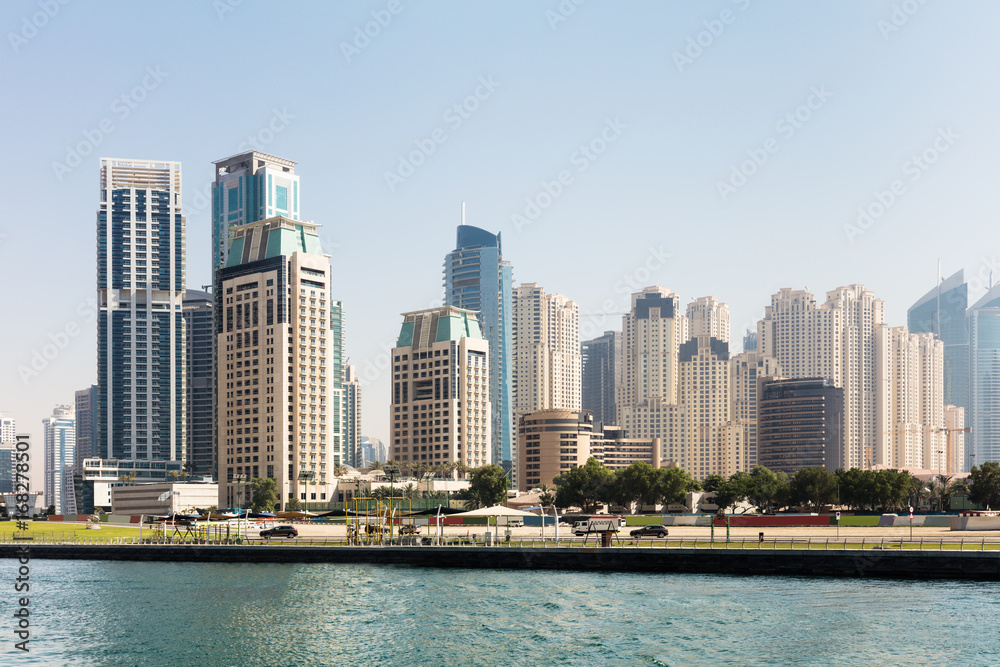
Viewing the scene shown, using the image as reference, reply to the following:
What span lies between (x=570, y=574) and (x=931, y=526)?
64.2 meters

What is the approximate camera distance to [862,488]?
598ft

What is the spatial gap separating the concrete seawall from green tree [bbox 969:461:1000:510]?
10272 cm

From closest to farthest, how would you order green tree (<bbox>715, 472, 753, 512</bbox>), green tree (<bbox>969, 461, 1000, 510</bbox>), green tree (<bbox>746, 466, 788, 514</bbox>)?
1. green tree (<bbox>969, 461, 1000, 510</bbox>)
2. green tree (<bbox>715, 472, 753, 512</bbox>)
3. green tree (<bbox>746, 466, 788, 514</bbox>)

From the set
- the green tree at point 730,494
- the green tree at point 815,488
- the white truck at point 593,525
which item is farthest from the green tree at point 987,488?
the white truck at point 593,525

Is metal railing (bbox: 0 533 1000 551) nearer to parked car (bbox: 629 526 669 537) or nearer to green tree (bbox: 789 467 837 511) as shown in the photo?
parked car (bbox: 629 526 669 537)

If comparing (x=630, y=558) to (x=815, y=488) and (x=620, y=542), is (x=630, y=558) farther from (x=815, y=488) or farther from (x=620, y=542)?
(x=815, y=488)

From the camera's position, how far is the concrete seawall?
84000mm

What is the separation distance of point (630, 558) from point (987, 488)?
352 ft

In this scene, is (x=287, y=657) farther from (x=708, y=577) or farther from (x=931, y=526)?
(x=931, y=526)

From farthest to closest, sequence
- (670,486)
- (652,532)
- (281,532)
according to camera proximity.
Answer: (670,486), (281,532), (652,532)

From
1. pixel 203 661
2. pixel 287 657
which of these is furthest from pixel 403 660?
pixel 203 661

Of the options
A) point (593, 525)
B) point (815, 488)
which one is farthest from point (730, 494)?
point (593, 525)

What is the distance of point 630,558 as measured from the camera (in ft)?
311

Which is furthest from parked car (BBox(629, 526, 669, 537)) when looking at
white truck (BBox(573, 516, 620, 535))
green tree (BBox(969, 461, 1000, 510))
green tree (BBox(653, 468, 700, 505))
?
green tree (BBox(969, 461, 1000, 510))
